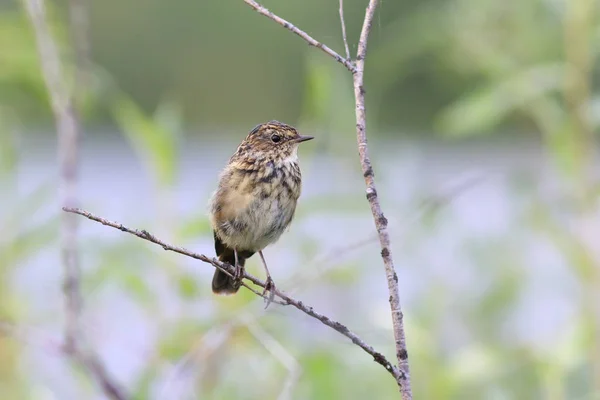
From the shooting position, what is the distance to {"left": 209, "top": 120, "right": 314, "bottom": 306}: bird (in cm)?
454

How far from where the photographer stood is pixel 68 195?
386 cm

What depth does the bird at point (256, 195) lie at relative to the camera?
454cm

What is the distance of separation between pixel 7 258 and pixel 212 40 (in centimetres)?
1300

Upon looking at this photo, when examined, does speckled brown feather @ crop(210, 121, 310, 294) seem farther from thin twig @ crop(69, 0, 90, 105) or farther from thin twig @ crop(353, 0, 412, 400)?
thin twig @ crop(353, 0, 412, 400)

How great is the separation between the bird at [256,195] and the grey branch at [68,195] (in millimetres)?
853

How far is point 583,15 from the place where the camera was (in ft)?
16.3

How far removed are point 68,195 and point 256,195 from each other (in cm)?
97

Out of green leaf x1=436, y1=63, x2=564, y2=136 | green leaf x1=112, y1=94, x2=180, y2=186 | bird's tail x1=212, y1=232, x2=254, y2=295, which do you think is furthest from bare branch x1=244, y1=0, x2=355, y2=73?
green leaf x1=436, y1=63, x2=564, y2=136

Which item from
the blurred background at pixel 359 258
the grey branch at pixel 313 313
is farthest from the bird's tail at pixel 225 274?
the grey branch at pixel 313 313

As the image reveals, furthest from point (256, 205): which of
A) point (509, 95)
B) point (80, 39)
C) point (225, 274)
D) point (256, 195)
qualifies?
point (509, 95)

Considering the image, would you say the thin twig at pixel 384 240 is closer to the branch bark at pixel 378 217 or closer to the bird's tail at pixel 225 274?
the branch bark at pixel 378 217

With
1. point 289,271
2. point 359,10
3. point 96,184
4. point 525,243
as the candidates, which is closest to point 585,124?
point 525,243

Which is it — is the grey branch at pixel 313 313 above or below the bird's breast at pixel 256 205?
below

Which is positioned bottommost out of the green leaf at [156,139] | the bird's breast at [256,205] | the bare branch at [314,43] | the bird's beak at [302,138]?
the bare branch at [314,43]
